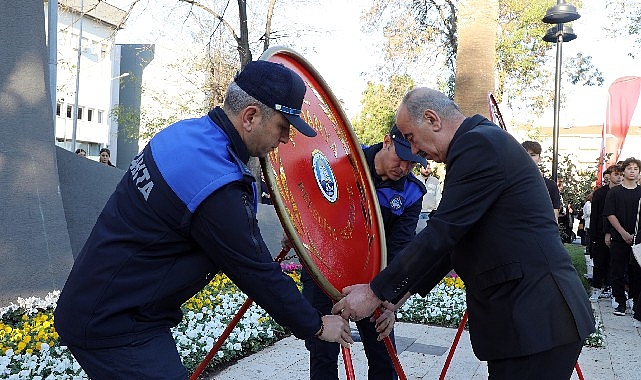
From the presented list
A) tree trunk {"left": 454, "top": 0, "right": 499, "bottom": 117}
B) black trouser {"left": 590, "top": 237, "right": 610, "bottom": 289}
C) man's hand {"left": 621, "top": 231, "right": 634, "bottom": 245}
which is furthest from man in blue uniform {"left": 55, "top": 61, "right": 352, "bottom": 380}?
black trouser {"left": 590, "top": 237, "right": 610, "bottom": 289}

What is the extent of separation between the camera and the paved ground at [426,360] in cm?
561

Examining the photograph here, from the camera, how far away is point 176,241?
2.29m

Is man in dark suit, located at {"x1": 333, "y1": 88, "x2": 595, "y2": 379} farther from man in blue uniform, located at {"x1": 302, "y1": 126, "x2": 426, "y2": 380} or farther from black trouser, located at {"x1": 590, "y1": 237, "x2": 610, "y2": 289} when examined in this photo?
black trouser, located at {"x1": 590, "y1": 237, "x2": 610, "y2": 289}

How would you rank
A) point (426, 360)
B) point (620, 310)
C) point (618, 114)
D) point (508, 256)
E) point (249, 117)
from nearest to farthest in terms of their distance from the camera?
point (249, 117), point (508, 256), point (426, 360), point (620, 310), point (618, 114)

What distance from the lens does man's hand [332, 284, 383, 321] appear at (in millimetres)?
2932

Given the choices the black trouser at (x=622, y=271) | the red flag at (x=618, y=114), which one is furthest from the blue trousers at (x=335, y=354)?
the red flag at (x=618, y=114)

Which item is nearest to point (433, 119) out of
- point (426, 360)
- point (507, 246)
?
point (507, 246)

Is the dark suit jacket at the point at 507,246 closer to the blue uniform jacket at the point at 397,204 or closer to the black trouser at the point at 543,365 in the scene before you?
the black trouser at the point at 543,365

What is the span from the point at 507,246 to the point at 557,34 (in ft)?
35.1

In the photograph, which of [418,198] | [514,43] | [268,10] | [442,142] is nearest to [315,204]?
[442,142]

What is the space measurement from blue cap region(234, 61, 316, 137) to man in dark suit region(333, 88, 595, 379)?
0.71 meters

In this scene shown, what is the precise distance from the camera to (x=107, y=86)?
49.4 metres

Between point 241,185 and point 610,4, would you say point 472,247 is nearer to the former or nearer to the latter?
point 241,185

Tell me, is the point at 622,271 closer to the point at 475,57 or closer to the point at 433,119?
the point at 475,57
